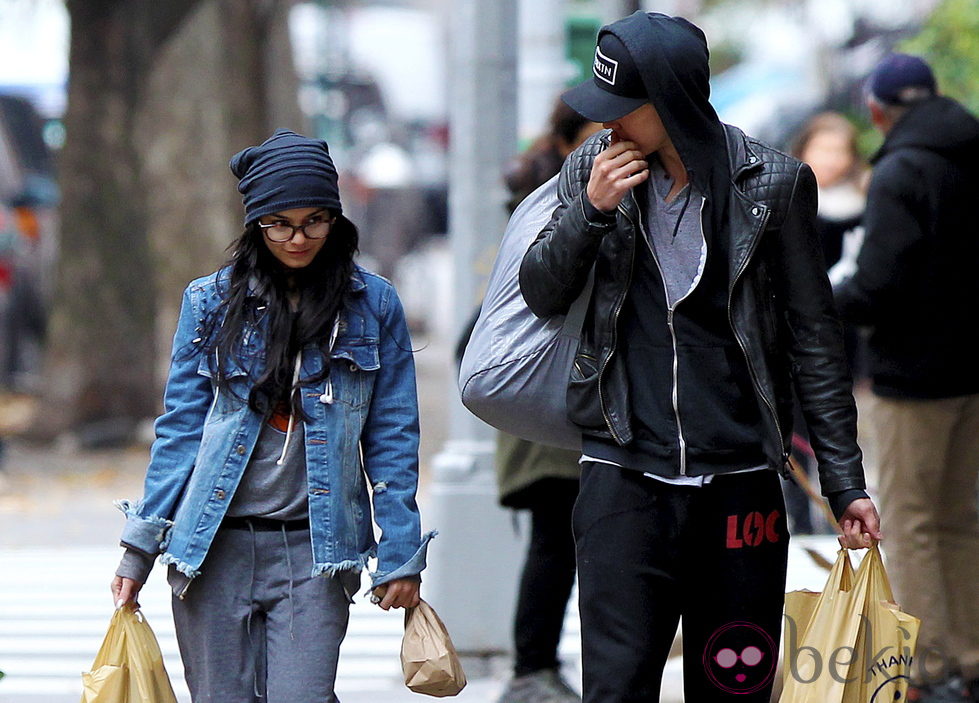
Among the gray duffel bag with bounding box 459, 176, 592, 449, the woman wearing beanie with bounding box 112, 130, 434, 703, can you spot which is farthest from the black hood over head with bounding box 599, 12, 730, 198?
the woman wearing beanie with bounding box 112, 130, 434, 703

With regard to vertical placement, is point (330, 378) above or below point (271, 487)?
above

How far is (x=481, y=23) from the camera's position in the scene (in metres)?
6.82

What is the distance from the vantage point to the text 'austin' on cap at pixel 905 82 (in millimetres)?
5555

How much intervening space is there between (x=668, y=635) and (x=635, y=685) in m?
0.14

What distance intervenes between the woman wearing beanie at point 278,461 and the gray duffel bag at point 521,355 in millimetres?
242

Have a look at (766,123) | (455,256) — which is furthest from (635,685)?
(766,123)

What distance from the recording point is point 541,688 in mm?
5344

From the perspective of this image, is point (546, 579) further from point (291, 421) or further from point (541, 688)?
point (291, 421)

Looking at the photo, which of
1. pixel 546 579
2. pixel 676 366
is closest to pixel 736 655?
pixel 676 366

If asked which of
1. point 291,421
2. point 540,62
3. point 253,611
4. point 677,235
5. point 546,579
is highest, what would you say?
point 540,62

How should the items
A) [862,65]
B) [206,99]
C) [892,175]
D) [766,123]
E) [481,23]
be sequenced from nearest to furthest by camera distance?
[892,175], [481,23], [206,99], [862,65], [766,123]

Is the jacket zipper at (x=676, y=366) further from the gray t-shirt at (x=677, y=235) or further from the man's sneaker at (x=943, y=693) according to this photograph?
the man's sneaker at (x=943, y=693)

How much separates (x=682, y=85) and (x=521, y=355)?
693 mm

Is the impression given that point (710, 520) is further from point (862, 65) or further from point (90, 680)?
point (862, 65)
